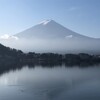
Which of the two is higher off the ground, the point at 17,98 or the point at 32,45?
the point at 32,45

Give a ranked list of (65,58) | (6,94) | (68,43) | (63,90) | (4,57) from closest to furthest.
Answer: (6,94) → (63,90) → (4,57) → (65,58) → (68,43)

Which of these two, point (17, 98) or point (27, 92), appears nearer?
point (17, 98)

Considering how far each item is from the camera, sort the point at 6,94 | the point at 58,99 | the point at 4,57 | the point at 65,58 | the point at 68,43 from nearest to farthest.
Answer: the point at 58,99 < the point at 6,94 < the point at 4,57 < the point at 65,58 < the point at 68,43

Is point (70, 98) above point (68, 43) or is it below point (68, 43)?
below

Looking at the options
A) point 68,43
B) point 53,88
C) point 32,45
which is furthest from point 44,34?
point 53,88

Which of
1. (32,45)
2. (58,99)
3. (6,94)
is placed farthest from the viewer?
(32,45)

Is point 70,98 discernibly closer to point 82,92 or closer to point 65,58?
point 82,92

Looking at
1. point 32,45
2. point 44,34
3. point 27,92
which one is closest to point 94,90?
point 27,92

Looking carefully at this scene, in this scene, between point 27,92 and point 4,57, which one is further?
point 4,57

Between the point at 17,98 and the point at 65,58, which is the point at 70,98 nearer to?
the point at 17,98
